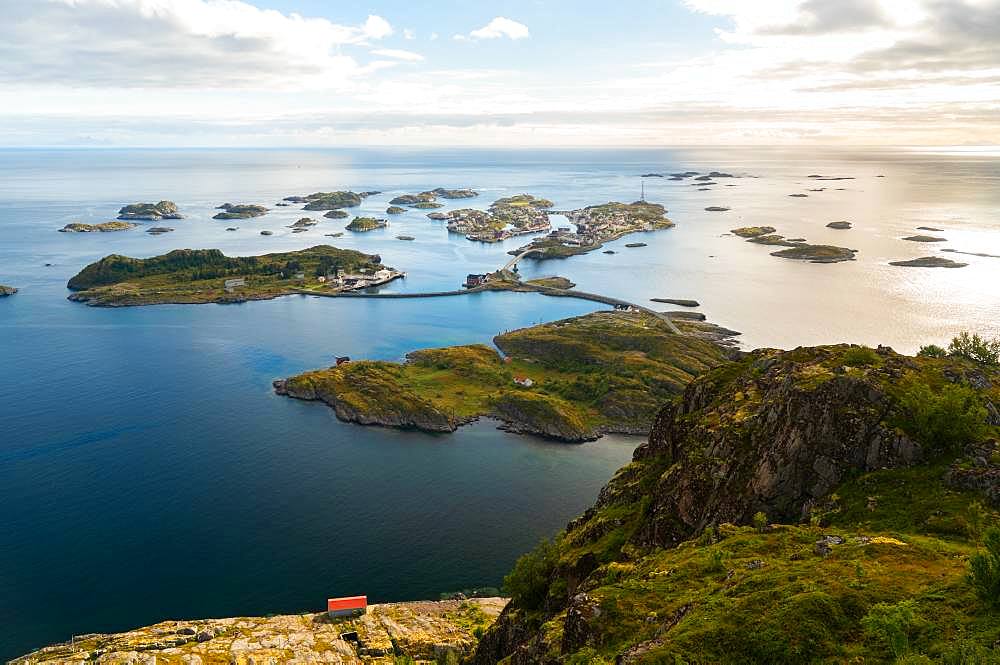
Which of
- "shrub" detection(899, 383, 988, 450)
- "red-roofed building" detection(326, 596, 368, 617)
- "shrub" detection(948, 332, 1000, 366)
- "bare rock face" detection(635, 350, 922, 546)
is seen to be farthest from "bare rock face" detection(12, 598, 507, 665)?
"shrub" detection(948, 332, 1000, 366)

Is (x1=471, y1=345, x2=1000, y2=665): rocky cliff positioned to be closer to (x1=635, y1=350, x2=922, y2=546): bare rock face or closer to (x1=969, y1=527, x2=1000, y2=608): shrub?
(x1=635, y1=350, x2=922, y2=546): bare rock face

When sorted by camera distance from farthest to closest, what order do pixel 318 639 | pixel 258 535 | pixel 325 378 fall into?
pixel 325 378 < pixel 258 535 < pixel 318 639

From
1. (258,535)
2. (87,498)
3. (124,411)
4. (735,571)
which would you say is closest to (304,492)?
(258,535)

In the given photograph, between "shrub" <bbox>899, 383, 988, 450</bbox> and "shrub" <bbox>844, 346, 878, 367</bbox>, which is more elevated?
"shrub" <bbox>844, 346, 878, 367</bbox>

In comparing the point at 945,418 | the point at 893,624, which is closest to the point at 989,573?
the point at 893,624

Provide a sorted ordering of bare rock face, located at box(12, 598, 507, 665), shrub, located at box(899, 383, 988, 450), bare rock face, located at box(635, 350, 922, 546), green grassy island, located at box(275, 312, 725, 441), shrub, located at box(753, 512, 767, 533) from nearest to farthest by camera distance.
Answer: shrub, located at box(899, 383, 988, 450), shrub, located at box(753, 512, 767, 533), bare rock face, located at box(635, 350, 922, 546), bare rock face, located at box(12, 598, 507, 665), green grassy island, located at box(275, 312, 725, 441)

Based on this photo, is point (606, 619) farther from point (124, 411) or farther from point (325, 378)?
point (124, 411)
